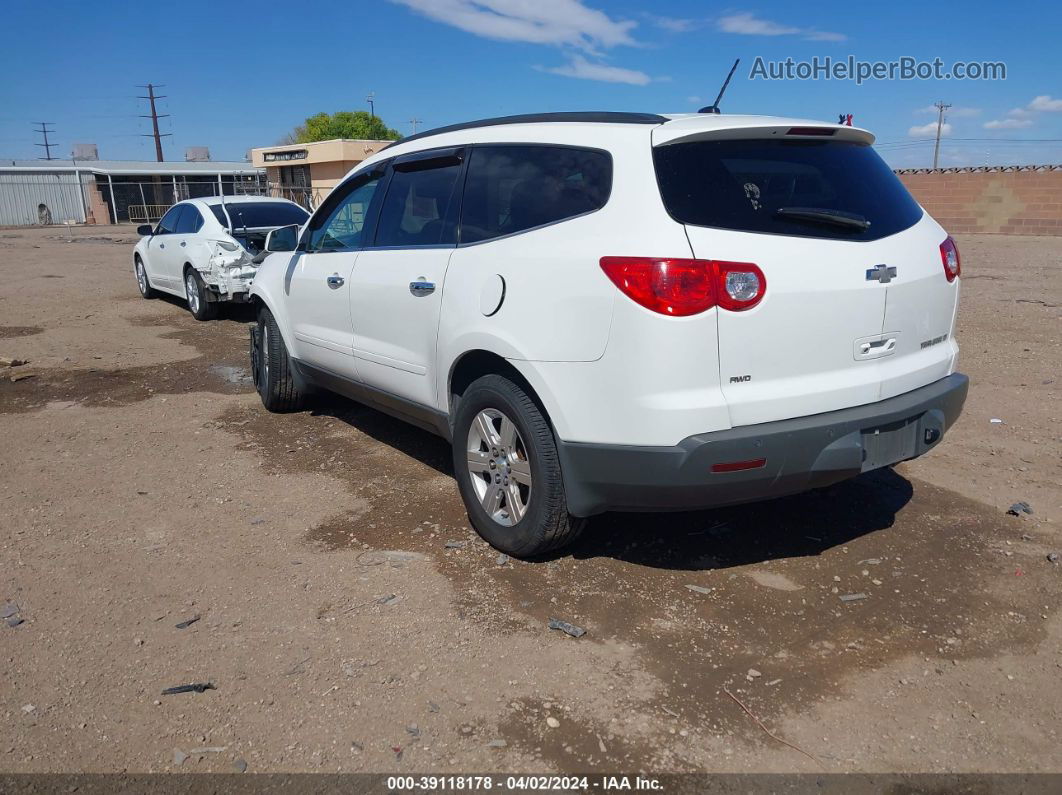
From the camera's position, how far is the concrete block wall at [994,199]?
28.6 meters

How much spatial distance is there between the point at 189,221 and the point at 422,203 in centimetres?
812

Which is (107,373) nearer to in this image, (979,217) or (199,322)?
(199,322)

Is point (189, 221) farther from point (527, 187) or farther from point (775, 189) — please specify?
point (775, 189)

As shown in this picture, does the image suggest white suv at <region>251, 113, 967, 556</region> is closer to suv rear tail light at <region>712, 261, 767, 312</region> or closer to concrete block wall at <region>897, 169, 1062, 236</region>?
suv rear tail light at <region>712, 261, 767, 312</region>

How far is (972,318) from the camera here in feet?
33.2

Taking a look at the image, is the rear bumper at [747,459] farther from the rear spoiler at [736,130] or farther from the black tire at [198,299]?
the black tire at [198,299]

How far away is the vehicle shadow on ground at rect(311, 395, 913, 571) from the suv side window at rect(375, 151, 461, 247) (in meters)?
1.68

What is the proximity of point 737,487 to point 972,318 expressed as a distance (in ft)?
27.3

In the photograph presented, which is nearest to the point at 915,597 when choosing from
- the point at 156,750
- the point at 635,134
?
the point at 635,134

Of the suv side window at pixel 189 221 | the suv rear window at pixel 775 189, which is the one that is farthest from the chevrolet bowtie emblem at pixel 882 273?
the suv side window at pixel 189 221

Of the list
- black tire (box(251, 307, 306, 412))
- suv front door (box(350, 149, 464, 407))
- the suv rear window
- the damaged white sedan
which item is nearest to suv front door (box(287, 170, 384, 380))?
suv front door (box(350, 149, 464, 407))

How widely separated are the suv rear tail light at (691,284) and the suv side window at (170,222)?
10414 mm

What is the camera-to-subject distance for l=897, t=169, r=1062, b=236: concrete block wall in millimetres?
28609

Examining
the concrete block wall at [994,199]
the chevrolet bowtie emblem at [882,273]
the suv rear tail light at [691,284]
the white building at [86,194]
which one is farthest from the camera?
the white building at [86,194]
